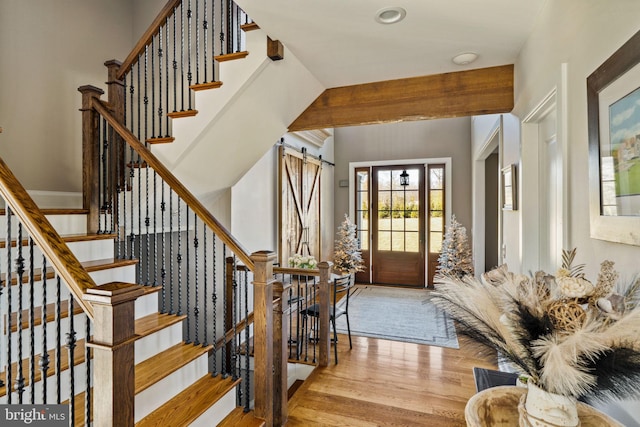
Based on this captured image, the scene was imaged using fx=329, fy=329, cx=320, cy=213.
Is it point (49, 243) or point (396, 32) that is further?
point (396, 32)

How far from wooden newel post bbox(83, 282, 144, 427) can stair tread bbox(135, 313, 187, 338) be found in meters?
0.95

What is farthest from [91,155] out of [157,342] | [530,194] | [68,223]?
[530,194]

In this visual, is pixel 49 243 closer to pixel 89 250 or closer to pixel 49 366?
pixel 49 366

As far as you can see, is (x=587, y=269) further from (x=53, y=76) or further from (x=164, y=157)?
(x=53, y=76)

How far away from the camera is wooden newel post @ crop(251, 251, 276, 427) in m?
2.07

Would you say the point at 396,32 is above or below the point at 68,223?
above

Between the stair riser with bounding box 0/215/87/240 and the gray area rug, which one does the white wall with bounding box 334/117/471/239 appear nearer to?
the gray area rug

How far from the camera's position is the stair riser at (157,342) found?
81.5 inches

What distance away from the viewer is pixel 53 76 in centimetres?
308

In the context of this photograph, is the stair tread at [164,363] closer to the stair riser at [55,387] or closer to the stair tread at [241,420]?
the stair riser at [55,387]

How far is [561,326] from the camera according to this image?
0.70 metres

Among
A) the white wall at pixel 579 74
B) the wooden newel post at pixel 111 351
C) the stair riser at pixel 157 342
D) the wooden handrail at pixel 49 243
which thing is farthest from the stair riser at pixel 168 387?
the white wall at pixel 579 74

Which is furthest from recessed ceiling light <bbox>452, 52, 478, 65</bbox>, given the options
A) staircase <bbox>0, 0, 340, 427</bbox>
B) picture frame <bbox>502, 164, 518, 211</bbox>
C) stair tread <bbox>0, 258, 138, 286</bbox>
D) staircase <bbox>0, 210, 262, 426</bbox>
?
stair tread <bbox>0, 258, 138, 286</bbox>

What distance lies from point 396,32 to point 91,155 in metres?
2.42
